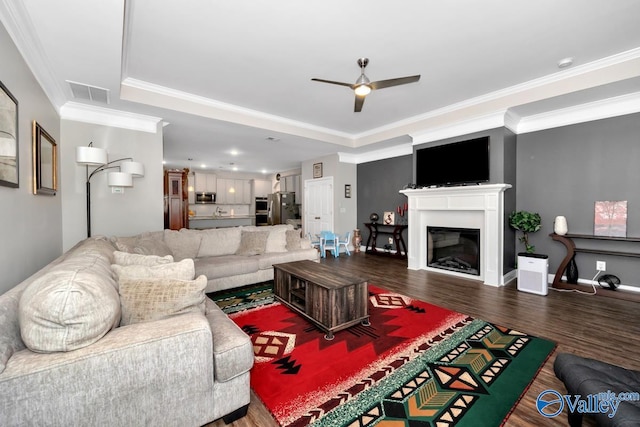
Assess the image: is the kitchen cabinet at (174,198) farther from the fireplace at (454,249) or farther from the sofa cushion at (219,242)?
the fireplace at (454,249)

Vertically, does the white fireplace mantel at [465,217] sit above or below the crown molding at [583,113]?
below

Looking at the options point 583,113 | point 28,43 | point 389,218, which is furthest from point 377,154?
point 28,43

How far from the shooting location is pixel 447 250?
16.6 feet

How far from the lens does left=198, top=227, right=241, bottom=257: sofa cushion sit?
425 cm

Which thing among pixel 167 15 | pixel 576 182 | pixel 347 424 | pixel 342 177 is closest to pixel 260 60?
pixel 167 15

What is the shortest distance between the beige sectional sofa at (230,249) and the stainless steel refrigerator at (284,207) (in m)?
4.73

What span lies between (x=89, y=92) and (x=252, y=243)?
2854 mm

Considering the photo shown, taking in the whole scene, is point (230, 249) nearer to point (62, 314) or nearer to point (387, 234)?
point (62, 314)

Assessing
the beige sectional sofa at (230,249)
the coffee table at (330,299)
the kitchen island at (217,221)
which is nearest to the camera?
the coffee table at (330,299)

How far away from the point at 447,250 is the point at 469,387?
353cm

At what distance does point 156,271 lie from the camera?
181 centimetres

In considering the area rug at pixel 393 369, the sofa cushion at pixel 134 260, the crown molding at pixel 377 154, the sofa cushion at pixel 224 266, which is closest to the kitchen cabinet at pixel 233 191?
the crown molding at pixel 377 154

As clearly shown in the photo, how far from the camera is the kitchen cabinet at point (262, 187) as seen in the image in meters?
11.0

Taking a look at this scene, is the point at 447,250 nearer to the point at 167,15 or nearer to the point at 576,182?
the point at 576,182
